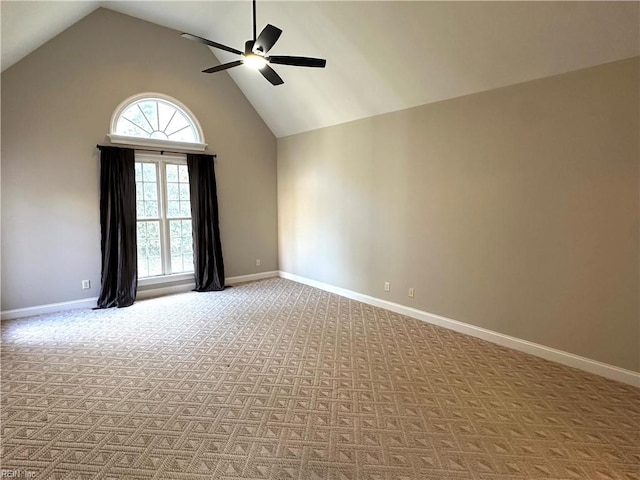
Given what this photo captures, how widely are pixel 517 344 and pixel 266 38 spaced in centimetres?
378

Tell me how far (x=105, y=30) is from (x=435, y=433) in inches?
240

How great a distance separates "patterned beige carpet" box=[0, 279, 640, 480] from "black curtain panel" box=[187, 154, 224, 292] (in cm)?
172

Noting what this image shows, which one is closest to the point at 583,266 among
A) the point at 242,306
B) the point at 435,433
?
the point at 435,433

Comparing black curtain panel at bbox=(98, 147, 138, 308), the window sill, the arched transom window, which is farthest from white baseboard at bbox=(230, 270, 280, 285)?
the arched transom window

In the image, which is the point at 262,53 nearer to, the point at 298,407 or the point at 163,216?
the point at 298,407

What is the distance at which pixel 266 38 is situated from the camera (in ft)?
9.23

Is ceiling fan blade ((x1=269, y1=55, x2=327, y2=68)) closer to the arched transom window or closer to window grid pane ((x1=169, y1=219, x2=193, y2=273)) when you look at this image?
the arched transom window

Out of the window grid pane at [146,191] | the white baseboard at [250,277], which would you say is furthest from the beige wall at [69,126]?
the white baseboard at [250,277]

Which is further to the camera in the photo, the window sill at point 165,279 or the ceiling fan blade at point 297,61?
the window sill at point 165,279

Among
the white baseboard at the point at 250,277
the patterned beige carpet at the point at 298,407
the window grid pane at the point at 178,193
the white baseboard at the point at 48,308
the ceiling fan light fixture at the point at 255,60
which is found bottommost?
the patterned beige carpet at the point at 298,407

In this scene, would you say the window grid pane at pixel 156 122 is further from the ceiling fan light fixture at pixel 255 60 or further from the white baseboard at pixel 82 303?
the ceiling fan light fixture at pixel 255 60

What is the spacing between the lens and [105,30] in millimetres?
4547

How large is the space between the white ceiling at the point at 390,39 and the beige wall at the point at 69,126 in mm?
230

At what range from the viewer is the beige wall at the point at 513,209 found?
2.73m
